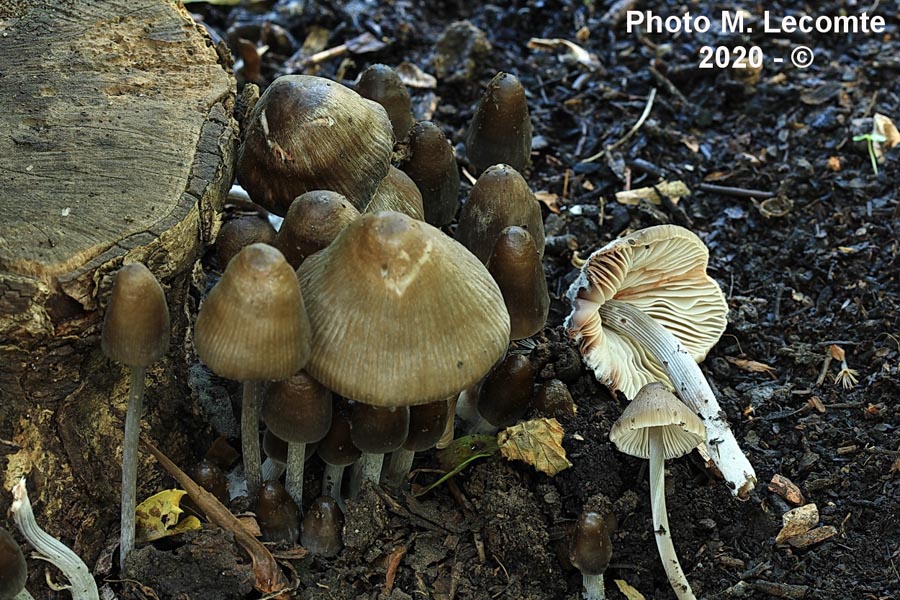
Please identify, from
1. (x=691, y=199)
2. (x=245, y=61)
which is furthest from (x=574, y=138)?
(x=245, y=61)

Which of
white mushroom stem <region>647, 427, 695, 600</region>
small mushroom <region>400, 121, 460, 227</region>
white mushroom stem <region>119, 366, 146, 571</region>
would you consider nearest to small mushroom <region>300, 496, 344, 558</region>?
white mushroom stem <region>119, 366, 146, 571</region>

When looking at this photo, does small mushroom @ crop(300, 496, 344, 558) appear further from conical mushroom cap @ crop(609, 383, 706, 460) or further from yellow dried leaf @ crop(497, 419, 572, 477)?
conical mushroom cap @ crop(609, 383, 706, 460)

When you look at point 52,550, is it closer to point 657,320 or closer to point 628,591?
point 628,591

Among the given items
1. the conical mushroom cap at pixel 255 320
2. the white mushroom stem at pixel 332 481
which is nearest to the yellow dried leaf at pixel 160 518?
the white mushroom stem at pixel 332 481

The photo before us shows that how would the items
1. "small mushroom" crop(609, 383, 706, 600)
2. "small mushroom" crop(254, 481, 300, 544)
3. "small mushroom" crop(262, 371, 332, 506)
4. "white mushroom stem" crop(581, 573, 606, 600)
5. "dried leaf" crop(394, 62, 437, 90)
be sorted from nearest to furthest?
"small mushroom" crop(262, 371, 332, 506)
"small mushroom" crop(609, 383, 706, 600)
"small mushroom" crop(254, 481, 300, 544)
"white mushroom stem" crop(581, 573, 606, 600)
"dried leaf" crop(394, 62, 437, 90)

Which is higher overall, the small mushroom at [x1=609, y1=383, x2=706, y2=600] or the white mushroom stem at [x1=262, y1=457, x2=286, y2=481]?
the small mushroom at [x1=609, y1=383, x2=706, y2=600]

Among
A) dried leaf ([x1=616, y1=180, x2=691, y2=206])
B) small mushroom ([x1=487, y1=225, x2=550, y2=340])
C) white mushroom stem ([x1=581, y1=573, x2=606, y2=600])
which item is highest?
small mushroom ([x1=487, y1=225, x2=550, y2=340])
